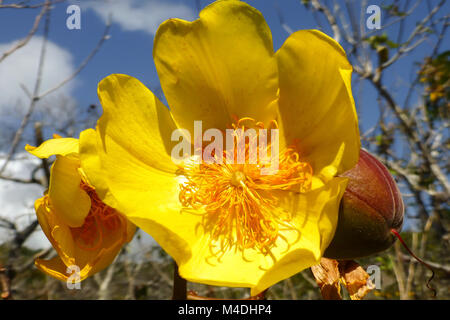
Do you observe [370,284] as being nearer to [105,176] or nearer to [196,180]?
[196,180]

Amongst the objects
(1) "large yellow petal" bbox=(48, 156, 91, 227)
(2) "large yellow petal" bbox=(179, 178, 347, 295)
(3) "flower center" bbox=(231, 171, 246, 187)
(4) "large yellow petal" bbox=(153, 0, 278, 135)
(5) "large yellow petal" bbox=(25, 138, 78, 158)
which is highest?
(4) "large yellow petal" bbox=(153, 0, 278, 135)

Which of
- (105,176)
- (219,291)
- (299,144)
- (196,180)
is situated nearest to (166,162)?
(196,180)

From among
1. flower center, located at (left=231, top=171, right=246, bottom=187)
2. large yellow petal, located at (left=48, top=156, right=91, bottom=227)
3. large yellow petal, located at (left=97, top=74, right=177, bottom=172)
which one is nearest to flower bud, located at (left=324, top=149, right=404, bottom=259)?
flower center, located at (left=231, top=171, right=246, bottom=187)

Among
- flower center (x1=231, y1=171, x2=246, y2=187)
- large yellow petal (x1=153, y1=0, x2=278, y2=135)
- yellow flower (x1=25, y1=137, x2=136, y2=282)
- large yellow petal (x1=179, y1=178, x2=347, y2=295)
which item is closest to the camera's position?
large yellow petal (x1=179, y1=178, x2=347, y2=295)

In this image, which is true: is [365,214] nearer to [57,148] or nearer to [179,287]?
[179,287]

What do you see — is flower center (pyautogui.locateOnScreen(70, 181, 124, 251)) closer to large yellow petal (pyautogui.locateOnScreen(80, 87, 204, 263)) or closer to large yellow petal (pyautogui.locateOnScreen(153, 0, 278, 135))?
large yellow petal (pyautogui.locateOnScreen(80, 87, 204, 263))
